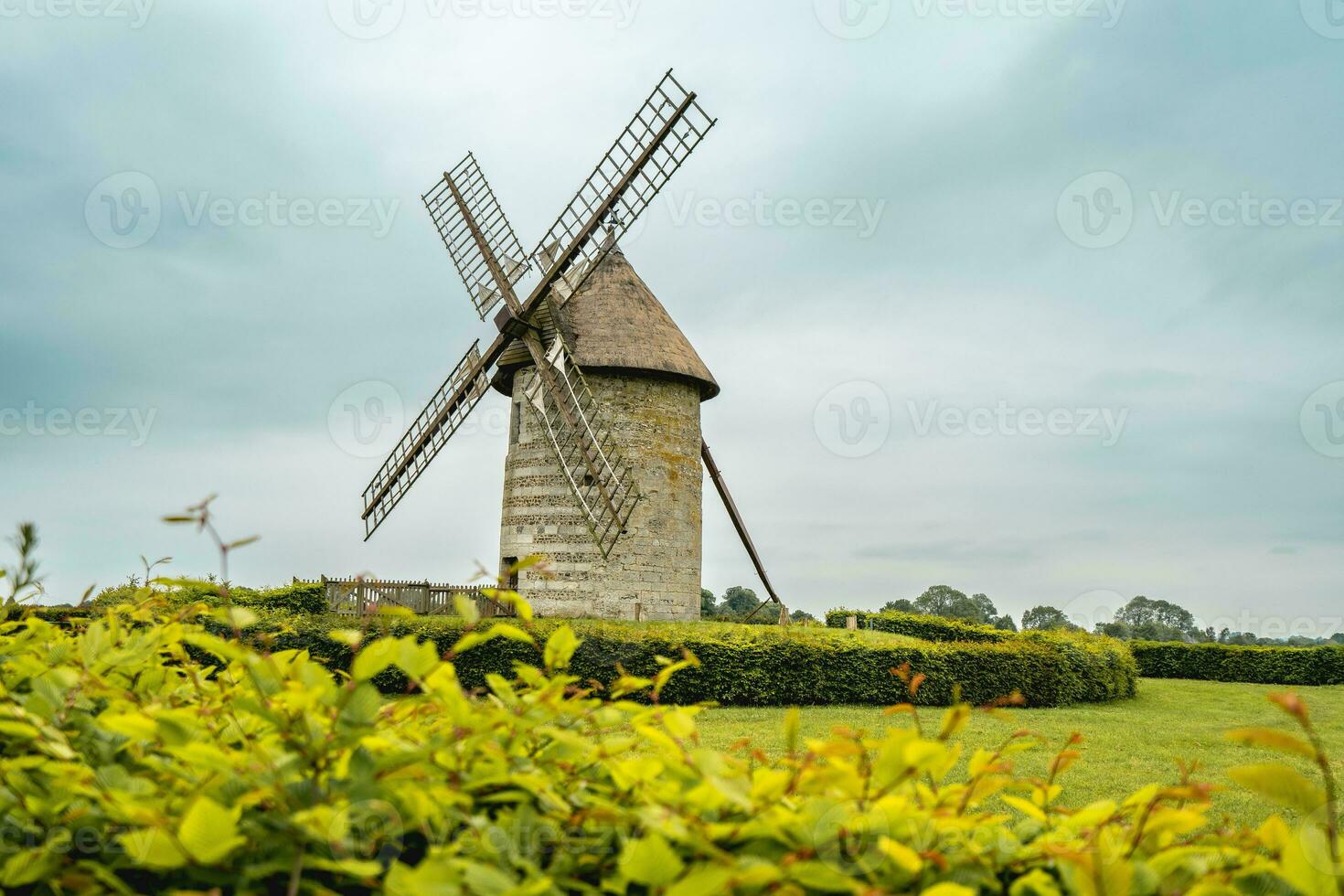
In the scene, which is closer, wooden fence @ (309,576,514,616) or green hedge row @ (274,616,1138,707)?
green hedge row @ (274,616,1138,707)

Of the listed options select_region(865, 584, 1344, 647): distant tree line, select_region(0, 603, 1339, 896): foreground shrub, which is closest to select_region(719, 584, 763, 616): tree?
select_region(865, 584, 1344, 647): distant tree line

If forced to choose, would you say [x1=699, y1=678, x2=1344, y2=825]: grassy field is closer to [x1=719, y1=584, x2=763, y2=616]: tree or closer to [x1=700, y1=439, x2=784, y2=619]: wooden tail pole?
[x1=700, y1=439, x2=784, y2=619]: wooden tail pole

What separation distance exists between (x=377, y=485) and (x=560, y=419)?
494 centimetres

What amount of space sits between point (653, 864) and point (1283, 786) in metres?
0.94

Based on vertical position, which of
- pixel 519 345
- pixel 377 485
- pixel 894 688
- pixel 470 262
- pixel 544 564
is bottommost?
pixel 894 688

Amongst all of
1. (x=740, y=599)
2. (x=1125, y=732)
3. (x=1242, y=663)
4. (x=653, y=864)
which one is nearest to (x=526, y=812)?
(x=653, y=864)

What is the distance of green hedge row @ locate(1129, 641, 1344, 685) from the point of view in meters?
26.8

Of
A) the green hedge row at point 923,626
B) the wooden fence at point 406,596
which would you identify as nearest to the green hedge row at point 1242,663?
the green hedge row at point 923,626

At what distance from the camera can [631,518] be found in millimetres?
19609

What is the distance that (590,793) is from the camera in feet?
6.26

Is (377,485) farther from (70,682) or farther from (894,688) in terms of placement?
(70,682)

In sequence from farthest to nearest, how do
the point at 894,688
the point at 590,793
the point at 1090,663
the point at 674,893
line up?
the point at 1090,663 → the point at 894,688 → the point at 590,793 → the point at 674,893

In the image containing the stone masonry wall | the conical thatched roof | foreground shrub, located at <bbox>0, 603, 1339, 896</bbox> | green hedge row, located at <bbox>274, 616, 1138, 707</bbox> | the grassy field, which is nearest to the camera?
foreground shrub, located at <bbox>0, 603, 1339, 896</bbox>

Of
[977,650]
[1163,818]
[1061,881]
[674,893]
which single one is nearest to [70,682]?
[674,893]
